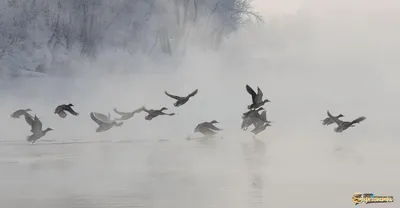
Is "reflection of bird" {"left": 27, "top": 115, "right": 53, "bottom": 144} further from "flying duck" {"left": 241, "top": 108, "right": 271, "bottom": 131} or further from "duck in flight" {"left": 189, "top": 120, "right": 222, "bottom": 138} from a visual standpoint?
"flying duck" {"left": 241, "top": 108, "right": 271, "bottom": 131}

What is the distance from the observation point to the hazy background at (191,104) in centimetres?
1692

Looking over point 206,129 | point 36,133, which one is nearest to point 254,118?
point 206,129

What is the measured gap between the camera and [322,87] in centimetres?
4034

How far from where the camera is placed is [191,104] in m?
33.1

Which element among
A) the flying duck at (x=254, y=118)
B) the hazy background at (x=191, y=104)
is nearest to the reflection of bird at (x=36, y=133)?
the hazy background at (x=191, y=104)

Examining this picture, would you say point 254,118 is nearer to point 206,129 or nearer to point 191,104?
point 206,129

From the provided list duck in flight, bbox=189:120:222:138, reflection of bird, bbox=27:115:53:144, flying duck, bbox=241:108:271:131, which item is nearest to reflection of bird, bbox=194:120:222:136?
duck in flight, bbox=189:120:222:138

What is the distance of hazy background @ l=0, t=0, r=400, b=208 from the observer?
1692cm

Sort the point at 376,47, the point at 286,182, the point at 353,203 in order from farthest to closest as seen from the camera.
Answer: the point at 376,47 < the point at 286,182 < the point at 353,203

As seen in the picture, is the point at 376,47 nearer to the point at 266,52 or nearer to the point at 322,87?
the point at 266,52

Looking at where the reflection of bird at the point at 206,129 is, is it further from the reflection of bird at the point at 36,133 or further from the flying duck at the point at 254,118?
the reflection of bird at the point at 36,133

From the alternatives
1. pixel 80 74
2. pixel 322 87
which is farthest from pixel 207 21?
pixel 322 87

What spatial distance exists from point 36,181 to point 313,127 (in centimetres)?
1097

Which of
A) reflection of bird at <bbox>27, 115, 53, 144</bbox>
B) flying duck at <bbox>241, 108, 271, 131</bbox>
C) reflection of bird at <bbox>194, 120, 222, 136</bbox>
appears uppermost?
flying duck at <bbox>241, 108, 271, 131</bbox>
